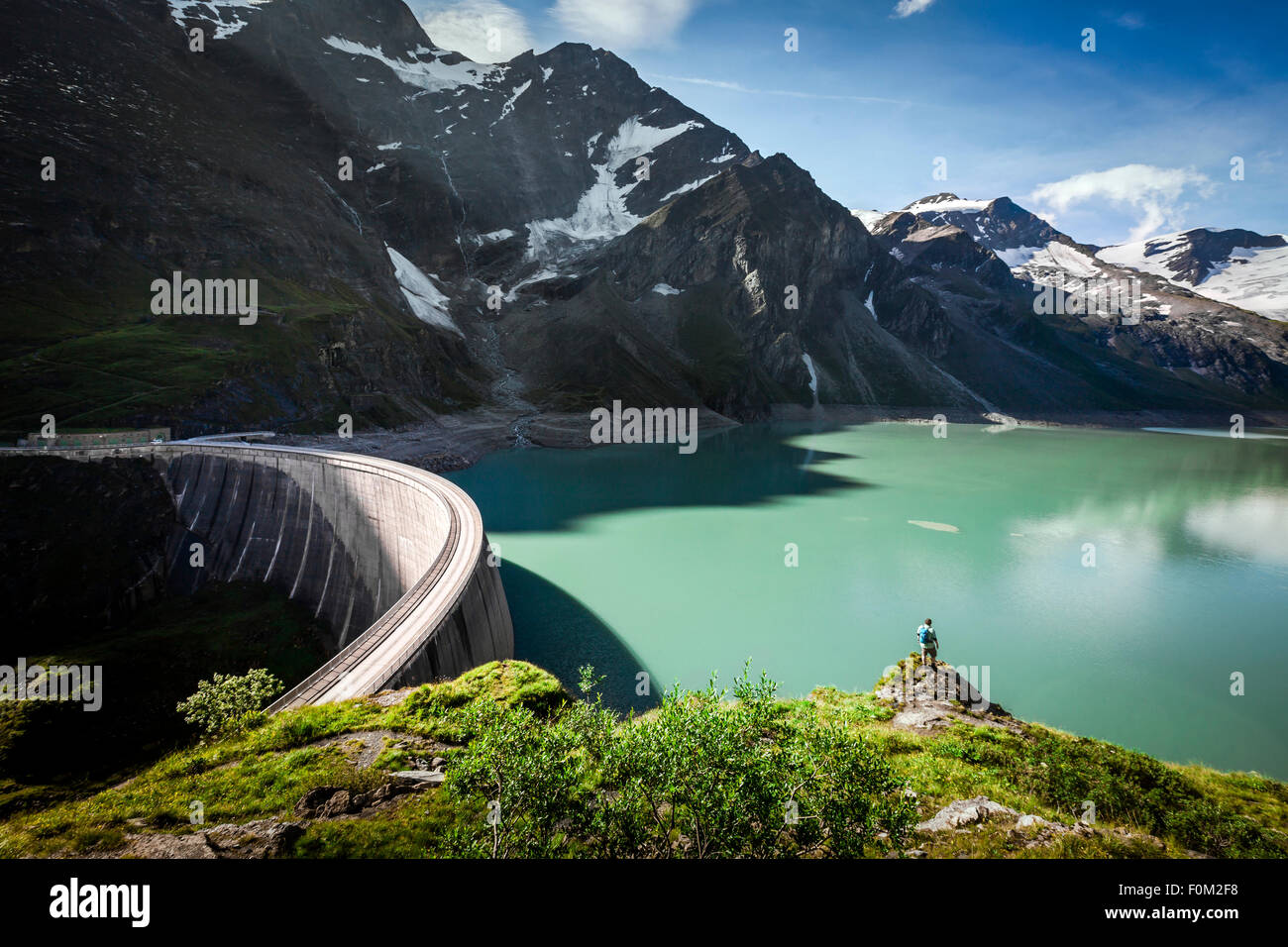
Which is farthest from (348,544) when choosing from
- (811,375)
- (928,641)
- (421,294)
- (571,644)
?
(811,375)

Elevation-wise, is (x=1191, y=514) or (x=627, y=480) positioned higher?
(x=627, y=480)

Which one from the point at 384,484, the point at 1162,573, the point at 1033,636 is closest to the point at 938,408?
the point at 1162,573

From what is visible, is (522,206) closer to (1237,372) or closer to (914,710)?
(914,710)

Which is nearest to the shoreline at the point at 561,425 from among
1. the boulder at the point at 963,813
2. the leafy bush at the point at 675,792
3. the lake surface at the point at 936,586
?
the lake surface at the point at 936,586

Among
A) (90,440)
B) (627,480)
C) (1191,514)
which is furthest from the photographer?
(627,480)

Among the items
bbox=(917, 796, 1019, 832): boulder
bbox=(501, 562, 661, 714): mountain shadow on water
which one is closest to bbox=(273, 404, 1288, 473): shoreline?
bbox=(501, 562, 661, 714): mountain shadow on water

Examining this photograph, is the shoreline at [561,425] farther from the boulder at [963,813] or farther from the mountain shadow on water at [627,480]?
the boulder at [963,813]

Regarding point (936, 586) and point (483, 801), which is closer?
point (483, 801)

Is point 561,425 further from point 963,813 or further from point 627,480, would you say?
point 963,813
